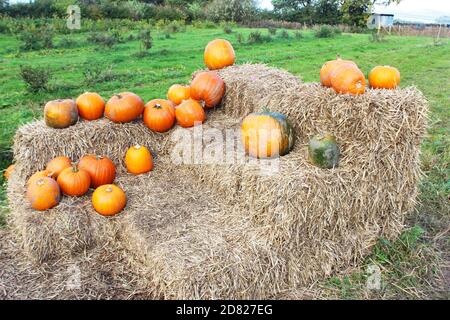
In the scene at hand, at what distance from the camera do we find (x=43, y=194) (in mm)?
4293

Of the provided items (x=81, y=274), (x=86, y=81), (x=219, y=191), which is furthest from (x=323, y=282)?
(x=86, y=81)

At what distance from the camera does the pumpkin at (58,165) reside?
470cm

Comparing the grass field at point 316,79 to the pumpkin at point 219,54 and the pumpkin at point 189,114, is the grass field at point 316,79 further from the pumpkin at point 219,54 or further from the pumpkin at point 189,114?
the pumpkin at point 219,54

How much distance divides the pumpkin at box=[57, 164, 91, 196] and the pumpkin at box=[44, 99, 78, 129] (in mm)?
731

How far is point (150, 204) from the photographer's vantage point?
14.9 feet

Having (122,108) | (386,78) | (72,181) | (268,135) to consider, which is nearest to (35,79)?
(122,108)

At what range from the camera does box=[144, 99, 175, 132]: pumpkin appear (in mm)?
5305

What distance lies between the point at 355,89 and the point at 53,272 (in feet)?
11.2

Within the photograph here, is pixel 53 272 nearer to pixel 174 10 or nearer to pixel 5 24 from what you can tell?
pixel 5 24

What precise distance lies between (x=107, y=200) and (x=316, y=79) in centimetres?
827

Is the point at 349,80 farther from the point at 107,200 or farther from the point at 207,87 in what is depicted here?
the point at 107,200

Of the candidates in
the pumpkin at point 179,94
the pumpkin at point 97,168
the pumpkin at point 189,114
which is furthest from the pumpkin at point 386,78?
the pumpkin at point 97,168

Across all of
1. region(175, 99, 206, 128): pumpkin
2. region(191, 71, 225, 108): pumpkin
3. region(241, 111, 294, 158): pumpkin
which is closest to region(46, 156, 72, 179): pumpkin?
region(175, 99, 206, 128): pumpkin

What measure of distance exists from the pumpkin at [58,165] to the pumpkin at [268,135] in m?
2.08
